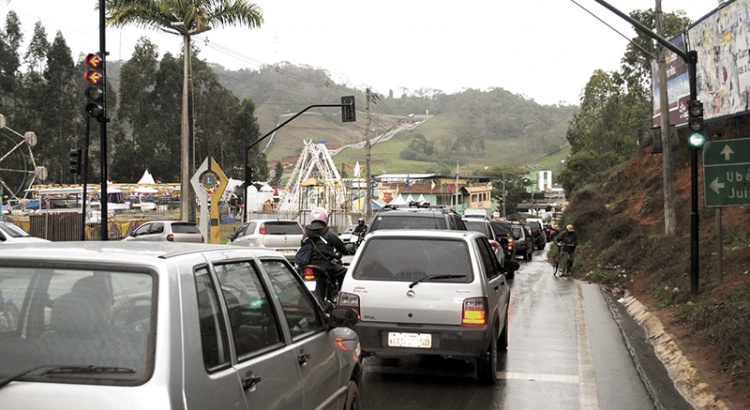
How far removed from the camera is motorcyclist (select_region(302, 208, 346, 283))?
1083cm

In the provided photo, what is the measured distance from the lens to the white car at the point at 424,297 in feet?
26.2

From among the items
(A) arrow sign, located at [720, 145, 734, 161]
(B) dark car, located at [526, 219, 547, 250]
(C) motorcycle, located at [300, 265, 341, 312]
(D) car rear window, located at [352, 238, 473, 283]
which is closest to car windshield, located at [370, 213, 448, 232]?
(C) motorcycle, located at [300, 265, 341, 312]

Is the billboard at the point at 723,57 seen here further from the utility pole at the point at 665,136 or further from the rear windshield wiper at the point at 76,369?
the rear windshield wiper at the point at 76,369

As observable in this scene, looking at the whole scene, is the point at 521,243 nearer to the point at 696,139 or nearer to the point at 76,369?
the point at 696,139

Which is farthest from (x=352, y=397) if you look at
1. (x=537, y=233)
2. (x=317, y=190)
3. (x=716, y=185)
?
(x=317, y=190)

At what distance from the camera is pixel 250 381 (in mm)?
3570

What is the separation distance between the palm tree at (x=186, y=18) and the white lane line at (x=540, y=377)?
23367mm

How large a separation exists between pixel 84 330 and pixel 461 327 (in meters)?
5.28

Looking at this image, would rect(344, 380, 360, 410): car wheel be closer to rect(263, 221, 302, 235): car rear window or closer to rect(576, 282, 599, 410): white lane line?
rect(576, 282, 599, 410): white lane line

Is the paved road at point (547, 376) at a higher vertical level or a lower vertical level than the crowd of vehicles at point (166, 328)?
lower

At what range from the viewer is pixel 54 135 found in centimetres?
6988

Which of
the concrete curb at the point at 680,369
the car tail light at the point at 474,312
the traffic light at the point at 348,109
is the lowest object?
the concrete curb at the point at 680,369

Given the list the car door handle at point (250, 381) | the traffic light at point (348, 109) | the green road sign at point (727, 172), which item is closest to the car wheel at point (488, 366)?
the car door handle at point (250, 381)

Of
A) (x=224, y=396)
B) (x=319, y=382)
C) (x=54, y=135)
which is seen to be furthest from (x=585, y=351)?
(x=54, y=135)
